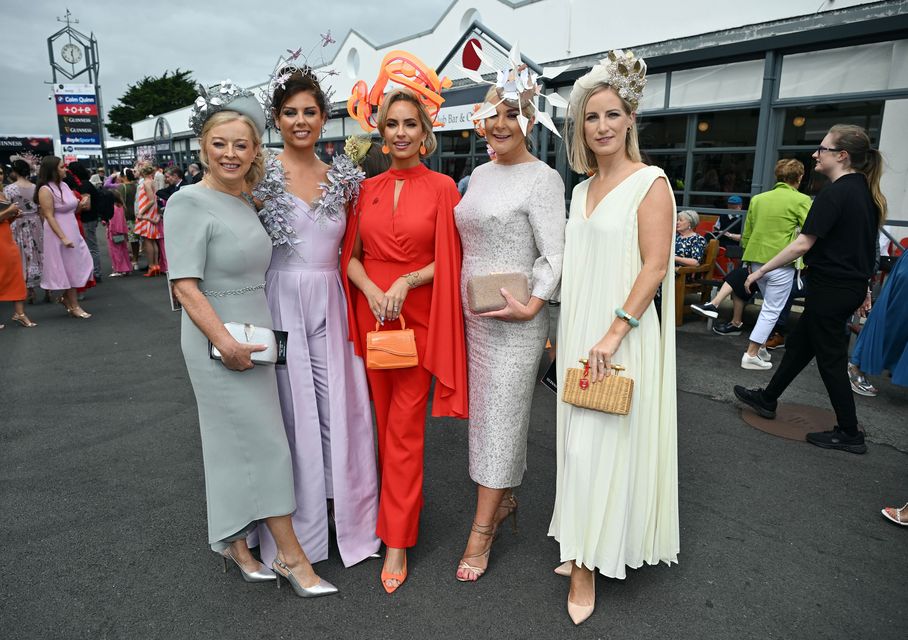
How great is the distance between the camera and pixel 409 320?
2.59 meters

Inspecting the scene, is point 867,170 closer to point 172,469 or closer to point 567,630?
point 567,630

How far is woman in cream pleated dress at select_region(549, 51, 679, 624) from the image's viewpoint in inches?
83.9

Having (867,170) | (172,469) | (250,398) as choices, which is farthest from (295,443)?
(867,170)

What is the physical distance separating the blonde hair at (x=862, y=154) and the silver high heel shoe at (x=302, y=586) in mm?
3727

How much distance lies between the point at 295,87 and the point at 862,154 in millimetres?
3291

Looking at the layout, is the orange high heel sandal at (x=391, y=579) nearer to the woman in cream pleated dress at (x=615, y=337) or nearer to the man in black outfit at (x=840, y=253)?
the woman in cream pleated dress at (x=615, y=337)

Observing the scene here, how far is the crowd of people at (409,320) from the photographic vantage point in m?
2.17

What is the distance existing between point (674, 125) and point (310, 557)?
8.28m

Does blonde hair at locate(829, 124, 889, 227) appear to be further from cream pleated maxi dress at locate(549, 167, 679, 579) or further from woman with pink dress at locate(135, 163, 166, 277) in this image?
woman with pink dress at locate(135, 163, 166, 277)

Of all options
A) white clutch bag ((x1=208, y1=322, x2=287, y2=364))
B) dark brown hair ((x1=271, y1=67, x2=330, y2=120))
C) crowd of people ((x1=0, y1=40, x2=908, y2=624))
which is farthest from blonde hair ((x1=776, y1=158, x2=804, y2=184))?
white clutch bag ((x1=208, y1=322, x2=287, y2=364))

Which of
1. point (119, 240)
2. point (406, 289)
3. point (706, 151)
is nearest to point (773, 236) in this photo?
point (706, 151)

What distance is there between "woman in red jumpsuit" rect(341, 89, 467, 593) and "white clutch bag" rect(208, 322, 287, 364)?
40 centimetres

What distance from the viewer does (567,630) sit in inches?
88.3

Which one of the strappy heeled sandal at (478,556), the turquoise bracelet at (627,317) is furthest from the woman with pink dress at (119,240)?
the turquoise bracelet at (627,317)
